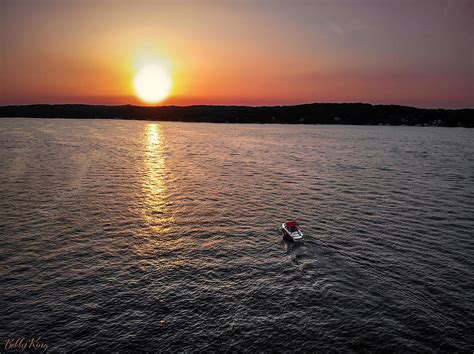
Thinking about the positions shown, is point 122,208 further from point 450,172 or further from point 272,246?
point 450,172
